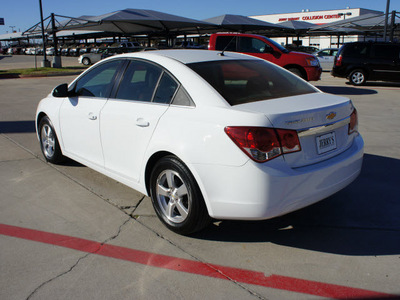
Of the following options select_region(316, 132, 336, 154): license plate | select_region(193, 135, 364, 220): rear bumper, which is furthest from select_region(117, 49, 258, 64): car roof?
select_region(316, 132, 336, 154): license plate

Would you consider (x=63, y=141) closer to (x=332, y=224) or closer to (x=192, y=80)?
(x=192, y=80)

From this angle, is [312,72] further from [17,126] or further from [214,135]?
[214,135]

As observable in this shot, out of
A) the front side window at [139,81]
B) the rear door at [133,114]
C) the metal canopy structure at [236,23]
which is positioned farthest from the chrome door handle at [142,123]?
the metal canopy structure at [236,23]

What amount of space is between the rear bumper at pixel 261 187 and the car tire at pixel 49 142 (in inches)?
113

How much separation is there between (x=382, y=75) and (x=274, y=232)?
13.7 m

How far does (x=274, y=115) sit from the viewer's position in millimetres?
2865

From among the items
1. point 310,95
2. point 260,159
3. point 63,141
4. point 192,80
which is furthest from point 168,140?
point 63,141

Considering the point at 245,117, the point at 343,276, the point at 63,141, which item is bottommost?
the point at 343,276

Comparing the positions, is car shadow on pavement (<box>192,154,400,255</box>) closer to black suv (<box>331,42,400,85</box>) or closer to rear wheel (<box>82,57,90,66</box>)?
black suv (<box>331,42,400,85</box>)

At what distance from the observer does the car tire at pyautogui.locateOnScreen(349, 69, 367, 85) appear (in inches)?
606

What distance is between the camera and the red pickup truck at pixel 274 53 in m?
12.7

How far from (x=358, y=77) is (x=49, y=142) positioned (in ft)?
44.2

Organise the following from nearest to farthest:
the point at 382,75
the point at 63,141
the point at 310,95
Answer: the point at 310,95
the point at 63,141
the point at 382,75

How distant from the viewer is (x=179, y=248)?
323 centimetres
